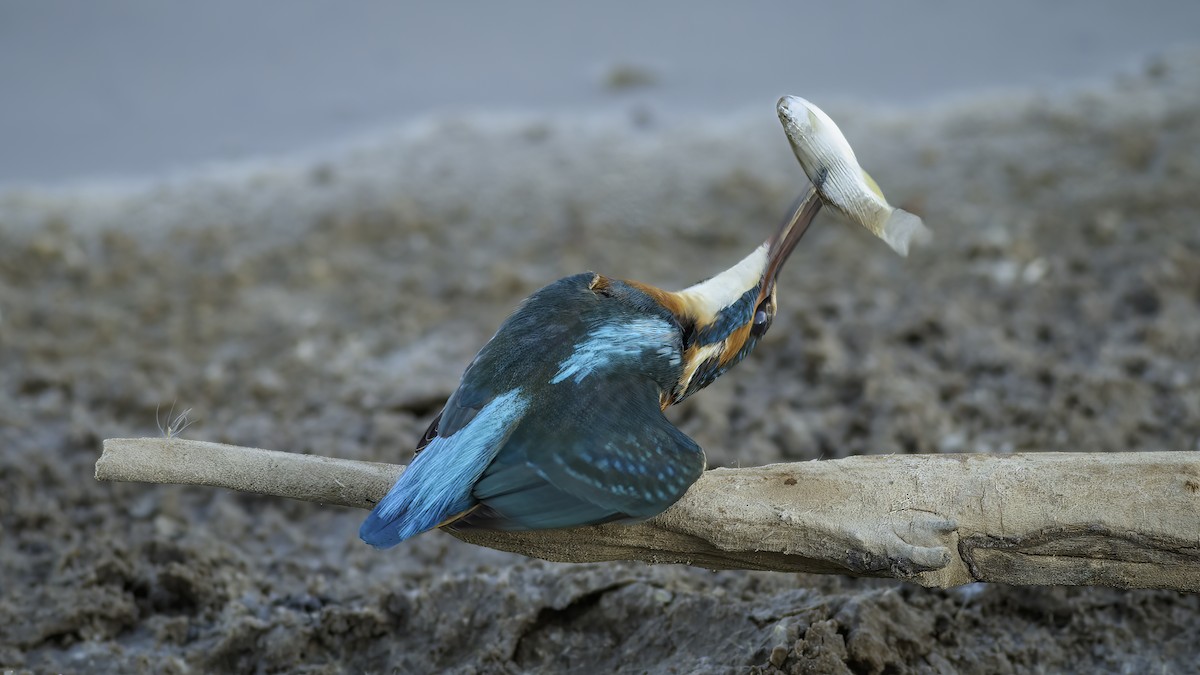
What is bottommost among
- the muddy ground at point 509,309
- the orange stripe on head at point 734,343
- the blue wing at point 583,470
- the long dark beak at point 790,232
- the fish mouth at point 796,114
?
the muddy ground at point 509,309

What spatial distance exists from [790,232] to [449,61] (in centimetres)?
372

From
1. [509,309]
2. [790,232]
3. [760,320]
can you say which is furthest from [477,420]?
[509,309]

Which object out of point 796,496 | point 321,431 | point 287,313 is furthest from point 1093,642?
point 287,313

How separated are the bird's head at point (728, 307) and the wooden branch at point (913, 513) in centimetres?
32

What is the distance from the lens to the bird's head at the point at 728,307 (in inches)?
92.3

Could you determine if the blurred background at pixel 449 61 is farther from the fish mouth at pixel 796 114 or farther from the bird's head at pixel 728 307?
the fish mouth at pixel 796 114

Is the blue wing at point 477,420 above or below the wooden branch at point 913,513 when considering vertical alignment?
above

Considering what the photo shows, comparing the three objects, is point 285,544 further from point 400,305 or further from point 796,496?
point 796,496

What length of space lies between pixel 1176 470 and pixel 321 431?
236cm

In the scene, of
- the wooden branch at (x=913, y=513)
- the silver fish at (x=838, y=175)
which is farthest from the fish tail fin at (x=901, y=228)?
the wooden branch at (x=913, y=513)

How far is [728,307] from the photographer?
2391mm

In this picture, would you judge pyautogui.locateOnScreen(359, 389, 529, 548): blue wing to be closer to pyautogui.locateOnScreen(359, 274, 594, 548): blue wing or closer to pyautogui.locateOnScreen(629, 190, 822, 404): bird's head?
pyautogui.locateOnScreen(359, 274, 594, 548): blue wing

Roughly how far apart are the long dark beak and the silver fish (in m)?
0.11

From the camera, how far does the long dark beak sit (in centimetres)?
246
